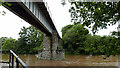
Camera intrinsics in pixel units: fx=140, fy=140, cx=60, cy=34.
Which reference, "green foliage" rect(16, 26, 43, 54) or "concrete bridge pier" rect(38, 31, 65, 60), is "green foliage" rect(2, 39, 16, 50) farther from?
"concrete bridge pier" rect(38, 31, 65, 60)

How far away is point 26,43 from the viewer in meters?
41.6

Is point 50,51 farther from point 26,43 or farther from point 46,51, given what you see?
point 26,43

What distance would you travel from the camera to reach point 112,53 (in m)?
2.20

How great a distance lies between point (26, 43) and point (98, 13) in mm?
40907

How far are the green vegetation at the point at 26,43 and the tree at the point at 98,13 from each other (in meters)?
36.6

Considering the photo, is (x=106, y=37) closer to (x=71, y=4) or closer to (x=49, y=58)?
(x=71, y=4)

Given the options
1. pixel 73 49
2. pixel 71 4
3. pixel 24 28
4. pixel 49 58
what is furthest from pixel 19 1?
pixel 24 28

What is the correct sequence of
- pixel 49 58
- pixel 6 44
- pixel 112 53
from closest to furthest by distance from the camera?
pixel 112 53 < pixel 49 58 < pixel 6 44

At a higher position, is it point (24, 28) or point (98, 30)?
point (24, 28)

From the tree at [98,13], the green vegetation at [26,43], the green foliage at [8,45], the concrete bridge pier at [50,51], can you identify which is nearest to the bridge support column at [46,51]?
the concrete bridge pier at [50,51]

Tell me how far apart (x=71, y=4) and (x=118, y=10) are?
30.8 inches

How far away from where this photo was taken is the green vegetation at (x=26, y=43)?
3928 cm

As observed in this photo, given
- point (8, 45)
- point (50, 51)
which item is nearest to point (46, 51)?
point (50, 51)

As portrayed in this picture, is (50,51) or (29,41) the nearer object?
(50,51)
